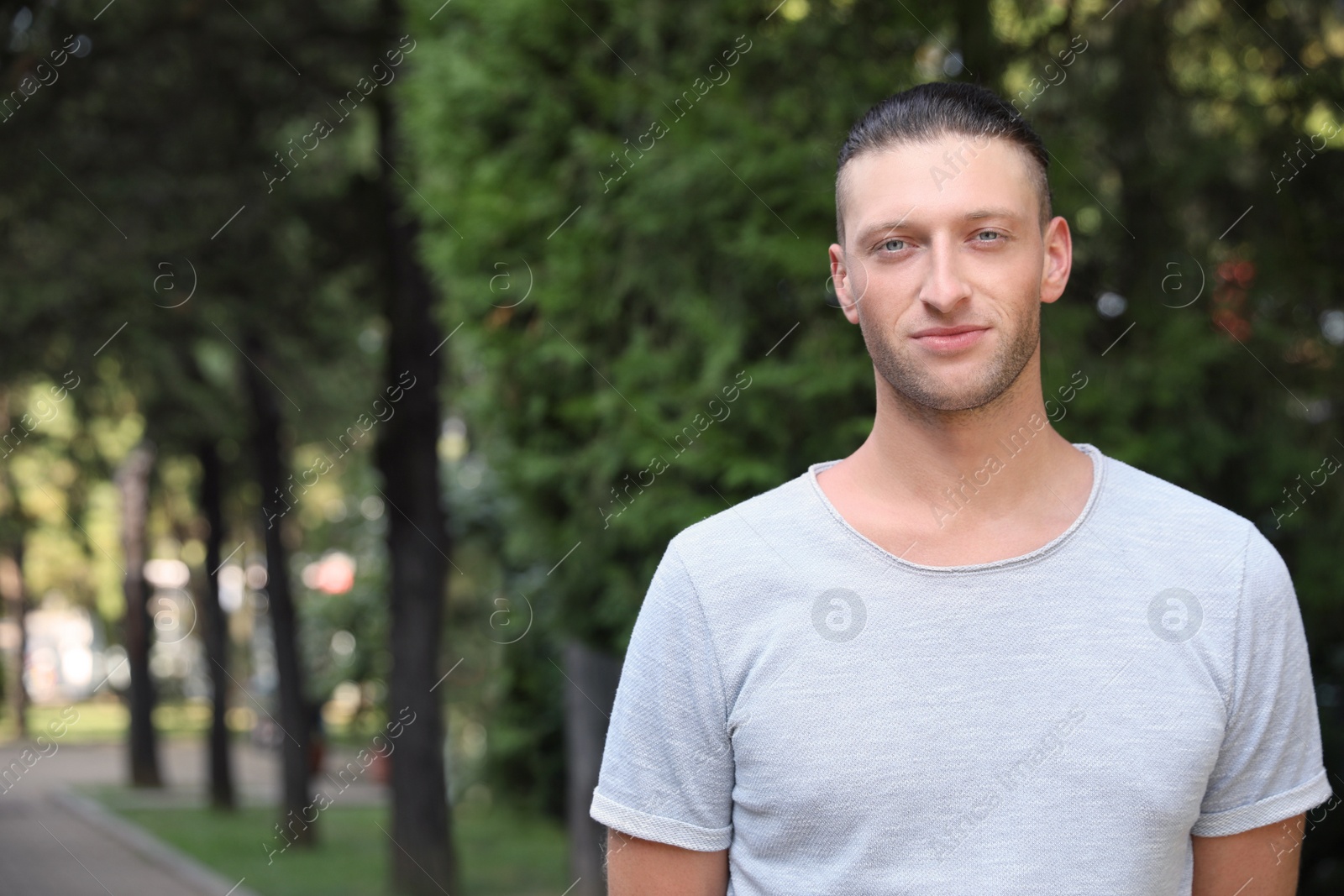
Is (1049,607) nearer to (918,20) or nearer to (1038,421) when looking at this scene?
(1038,421)

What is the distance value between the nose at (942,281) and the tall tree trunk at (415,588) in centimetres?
994

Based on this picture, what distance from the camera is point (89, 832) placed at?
754 inches

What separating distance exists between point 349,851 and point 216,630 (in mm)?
4954

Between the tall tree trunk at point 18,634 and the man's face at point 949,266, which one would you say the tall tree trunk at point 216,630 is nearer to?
the tall tree trunk at point 18,634

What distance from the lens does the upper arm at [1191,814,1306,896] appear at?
2043mm

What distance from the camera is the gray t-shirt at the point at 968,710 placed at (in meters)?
1.93

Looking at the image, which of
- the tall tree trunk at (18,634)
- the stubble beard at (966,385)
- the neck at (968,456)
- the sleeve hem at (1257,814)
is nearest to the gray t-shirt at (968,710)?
the sleeve hem at (1257,814)

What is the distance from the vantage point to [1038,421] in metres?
2.19

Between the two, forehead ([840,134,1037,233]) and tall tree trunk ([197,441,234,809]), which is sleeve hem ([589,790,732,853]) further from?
tall tree trunk ([197,441,234,809])

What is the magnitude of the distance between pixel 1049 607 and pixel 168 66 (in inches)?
414

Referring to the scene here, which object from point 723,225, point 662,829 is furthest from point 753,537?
point 723,225

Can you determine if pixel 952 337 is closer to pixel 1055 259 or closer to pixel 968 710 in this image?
pixel 1055 259

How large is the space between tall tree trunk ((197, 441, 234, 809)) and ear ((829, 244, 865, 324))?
17.1m

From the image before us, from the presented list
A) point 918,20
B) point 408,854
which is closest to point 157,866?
point 408,854
